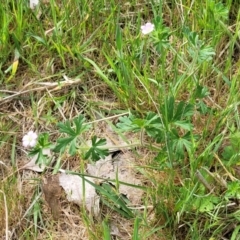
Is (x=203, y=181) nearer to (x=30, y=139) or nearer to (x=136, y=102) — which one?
(x=136, y=102)

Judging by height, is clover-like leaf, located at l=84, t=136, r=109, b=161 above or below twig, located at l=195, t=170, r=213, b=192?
above

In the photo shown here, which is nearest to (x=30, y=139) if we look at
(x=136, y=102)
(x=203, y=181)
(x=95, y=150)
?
(x=95, y=150)

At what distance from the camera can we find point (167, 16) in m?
2.17

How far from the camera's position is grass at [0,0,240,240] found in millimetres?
1729

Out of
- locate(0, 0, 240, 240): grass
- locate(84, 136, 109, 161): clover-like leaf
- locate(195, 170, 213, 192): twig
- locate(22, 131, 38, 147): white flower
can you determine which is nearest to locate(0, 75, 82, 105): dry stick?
locate(0, 0, 240, 240): grass

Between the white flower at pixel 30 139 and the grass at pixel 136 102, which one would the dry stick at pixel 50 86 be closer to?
the grass at pixel 136 102

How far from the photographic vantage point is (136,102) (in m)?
1.96

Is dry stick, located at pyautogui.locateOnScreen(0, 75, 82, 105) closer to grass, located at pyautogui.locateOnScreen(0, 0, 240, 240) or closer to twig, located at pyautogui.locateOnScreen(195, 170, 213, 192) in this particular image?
grass, located at pyautogui.locateOnScreen(0, 0, 240, 240)

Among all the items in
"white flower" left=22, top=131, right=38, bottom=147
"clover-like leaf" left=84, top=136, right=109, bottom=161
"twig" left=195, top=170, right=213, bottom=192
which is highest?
"clover-like leaf" left=84, top=136, right=109, bottom=161

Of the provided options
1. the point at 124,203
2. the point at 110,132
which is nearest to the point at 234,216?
the point at 124,203

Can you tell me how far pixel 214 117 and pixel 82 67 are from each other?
1.70 ft

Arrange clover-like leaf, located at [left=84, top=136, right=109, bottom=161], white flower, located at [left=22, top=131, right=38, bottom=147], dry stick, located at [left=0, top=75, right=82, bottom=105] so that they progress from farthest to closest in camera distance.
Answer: dry stick, located at [left=0, top=75, right=82, bottom=105] → white flower, located at [left=22, top=131, right=38, bottom=147] → clover-like leaf, located at [left=84, top=136, right=109, bottom=161]

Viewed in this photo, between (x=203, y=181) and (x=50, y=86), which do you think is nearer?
(x=203, y=181)

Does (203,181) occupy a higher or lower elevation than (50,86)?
lower
